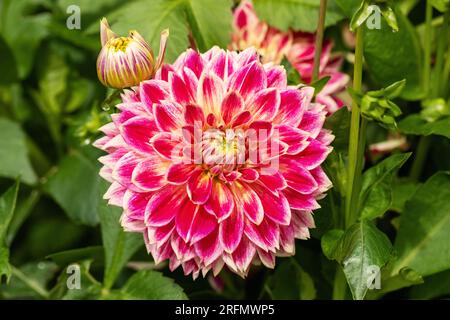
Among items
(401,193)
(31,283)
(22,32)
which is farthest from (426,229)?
(22,32)

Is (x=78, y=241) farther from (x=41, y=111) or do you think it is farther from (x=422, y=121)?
(x=422, y=121)

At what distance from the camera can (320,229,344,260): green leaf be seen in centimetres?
57

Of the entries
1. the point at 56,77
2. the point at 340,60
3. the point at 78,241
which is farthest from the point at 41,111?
the point at 340,60

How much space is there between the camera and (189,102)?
0.55 m

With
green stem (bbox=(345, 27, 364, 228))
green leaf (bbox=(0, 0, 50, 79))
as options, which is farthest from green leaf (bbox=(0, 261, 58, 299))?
green stem (bbox=(345, 27, 364, 228))

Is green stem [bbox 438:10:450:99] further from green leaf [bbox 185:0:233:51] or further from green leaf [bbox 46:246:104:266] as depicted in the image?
green leaf [bbox 46:246:104:266]

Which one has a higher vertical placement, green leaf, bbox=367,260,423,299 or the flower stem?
the flower stem

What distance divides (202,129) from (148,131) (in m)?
0.04

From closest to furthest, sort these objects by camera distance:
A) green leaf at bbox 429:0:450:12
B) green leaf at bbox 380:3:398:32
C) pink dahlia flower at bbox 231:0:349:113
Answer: green leaf at bbox 380:3:398:32 < green leaf at bbox 429:0:450:12 < pink dahlia flower at bbox 231:0:349:113

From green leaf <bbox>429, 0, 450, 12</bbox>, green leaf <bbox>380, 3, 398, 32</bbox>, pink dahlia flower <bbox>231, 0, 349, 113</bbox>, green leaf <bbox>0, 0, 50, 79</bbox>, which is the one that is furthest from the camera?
green leaf <bbox>0, 0, 50, 79</bbox>

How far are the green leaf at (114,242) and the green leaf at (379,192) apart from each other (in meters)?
0.21

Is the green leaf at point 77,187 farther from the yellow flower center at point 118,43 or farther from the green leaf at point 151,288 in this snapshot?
the yellow flower center at point 118,43

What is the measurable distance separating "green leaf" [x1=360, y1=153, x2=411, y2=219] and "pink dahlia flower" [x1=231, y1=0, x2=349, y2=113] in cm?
14

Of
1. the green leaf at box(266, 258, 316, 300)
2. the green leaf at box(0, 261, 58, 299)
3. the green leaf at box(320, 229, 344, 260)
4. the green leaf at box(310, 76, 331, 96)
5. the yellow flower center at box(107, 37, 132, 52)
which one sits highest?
the yellow flower center at box(107, 37, 132, 52)
